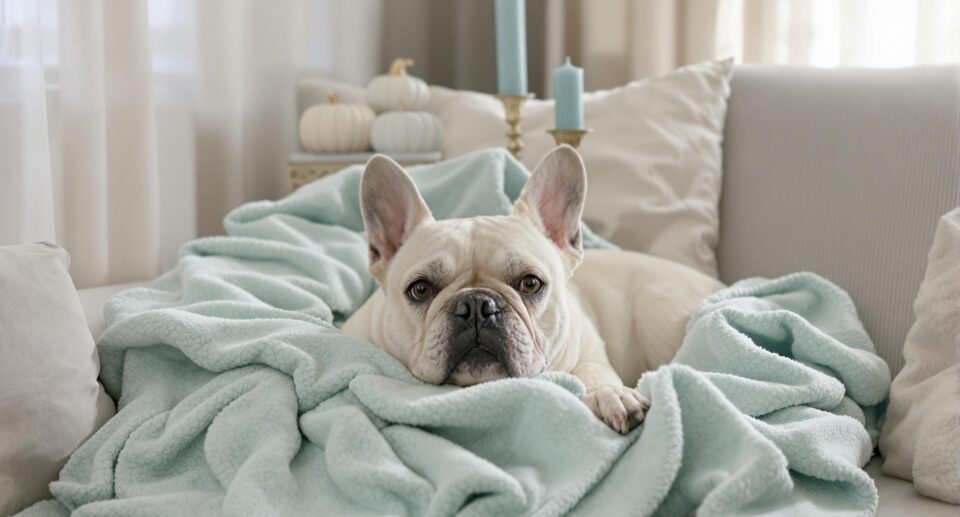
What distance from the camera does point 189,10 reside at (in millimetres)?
2555

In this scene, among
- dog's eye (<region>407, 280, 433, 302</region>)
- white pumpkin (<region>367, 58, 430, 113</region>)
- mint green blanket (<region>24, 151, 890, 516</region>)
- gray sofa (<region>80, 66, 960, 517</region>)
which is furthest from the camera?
white pumpkin (<region>367, 58, 430, 113</region>)

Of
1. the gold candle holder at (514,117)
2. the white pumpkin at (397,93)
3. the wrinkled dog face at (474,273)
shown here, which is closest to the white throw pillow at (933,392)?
the wrinkled dog face at (474,273)

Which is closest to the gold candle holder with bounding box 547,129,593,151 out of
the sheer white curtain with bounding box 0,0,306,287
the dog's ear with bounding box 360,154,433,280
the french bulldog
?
the french bulldog

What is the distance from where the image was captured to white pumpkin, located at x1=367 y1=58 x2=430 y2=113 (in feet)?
8.65

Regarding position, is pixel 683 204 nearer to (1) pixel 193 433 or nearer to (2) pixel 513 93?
(2) pixel 513 93

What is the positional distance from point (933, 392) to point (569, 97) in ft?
3.18

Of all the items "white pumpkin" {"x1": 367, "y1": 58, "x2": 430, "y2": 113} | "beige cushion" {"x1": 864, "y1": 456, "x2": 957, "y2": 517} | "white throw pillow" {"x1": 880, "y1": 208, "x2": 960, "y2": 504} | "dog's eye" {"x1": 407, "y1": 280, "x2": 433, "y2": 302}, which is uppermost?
"white pumpkin" {"x1": 367, "y1": 58, "x2": 430, "y2": 113}

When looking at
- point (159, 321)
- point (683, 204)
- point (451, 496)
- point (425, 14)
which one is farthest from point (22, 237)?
point (425, 14)

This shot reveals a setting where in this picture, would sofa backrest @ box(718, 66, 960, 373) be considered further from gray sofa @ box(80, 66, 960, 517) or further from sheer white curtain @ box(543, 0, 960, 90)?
sheer white curtain @ box(543, 0, 960, 90)

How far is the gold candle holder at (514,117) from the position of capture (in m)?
2.20

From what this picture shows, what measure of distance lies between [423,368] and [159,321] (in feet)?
1.37

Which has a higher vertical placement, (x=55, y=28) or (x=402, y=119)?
(x=55, y=28)

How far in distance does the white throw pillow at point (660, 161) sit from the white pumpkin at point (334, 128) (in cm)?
47

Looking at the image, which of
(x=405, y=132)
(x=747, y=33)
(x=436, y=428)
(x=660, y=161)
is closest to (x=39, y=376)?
(x=436, y=428)
